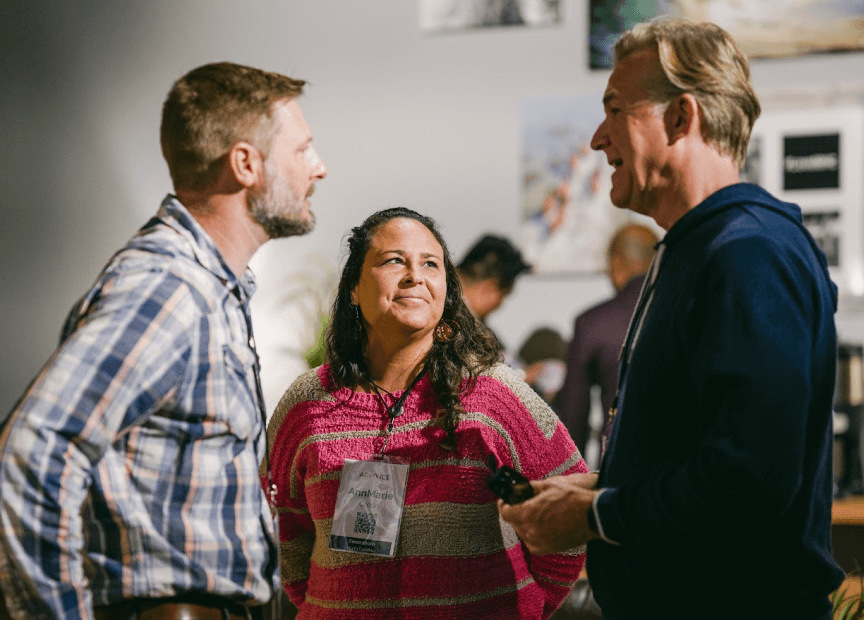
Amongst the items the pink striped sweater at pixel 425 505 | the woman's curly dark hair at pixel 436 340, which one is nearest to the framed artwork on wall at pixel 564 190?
the woman's curly dark hair at pixel 436 340

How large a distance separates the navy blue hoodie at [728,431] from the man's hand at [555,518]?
2.0 inches

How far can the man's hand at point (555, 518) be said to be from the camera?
1245 millimetres

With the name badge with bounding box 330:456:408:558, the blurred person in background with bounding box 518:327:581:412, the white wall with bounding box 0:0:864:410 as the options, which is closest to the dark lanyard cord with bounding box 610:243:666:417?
the name badge with bounding box 330:456:408:558

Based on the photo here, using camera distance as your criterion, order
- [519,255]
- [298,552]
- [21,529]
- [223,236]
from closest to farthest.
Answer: [21,529] < [223,236] < [298,552] < [519,255]

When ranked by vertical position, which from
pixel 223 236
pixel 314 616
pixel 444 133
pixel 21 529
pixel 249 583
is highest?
pixel 444 133

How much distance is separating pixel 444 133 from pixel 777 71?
175 cm

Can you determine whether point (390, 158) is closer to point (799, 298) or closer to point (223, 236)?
point (223, 236)

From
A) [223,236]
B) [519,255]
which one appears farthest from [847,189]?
[223,236]

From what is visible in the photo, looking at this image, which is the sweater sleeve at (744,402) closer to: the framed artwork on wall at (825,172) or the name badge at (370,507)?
the name badge at (370,507)

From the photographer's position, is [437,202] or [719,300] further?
[437,202]

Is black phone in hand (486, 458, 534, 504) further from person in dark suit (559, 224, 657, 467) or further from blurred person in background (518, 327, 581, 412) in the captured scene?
blurred person in background (518, 327, 581, 412)

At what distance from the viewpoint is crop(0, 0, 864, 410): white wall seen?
450cm

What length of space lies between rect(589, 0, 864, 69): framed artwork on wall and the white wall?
0.08 meters

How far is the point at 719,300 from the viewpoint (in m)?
1.11
